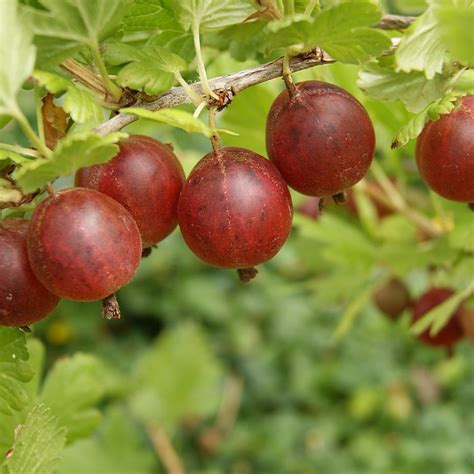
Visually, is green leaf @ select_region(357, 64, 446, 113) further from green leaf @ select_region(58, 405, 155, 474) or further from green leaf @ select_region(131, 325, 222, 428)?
green leaf @ select_region(131, 325, 222, 428)

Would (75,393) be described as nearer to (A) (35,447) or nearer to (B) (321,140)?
(A) (35,447)

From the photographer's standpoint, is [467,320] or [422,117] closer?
[422,117]

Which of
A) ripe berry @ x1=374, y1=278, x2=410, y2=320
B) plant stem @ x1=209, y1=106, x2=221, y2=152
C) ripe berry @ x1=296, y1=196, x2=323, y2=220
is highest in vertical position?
plant stem @ x1=209, y1=106, x2=221, y2=152

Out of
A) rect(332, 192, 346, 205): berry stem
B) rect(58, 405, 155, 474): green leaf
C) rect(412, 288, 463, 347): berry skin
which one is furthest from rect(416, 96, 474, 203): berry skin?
rect(58, 405, 155, 474): green leaf

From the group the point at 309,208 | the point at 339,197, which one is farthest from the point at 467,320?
the point at 339,197

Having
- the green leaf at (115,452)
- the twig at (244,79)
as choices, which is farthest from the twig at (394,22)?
the green leaf at (115,452)

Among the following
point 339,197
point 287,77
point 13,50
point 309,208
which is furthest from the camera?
point 309,208

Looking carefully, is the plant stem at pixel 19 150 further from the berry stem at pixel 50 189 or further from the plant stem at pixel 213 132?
the plant stem at pixel 213 132

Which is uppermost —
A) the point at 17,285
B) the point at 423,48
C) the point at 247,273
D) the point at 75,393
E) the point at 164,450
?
the point at 423,48
